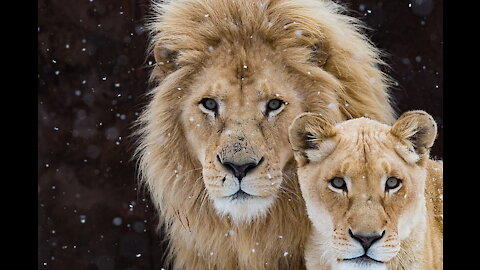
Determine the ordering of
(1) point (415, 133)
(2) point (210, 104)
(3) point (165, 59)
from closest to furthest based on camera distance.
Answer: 1. (1) point (415, 133)
2. (2) point (210, 104)
3. (3) point (165, 59)

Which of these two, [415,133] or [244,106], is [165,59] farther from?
[415,133]

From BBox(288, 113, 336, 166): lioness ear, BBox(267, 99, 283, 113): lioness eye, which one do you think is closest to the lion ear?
BBox(267, 99, 283, 113): lioness eye

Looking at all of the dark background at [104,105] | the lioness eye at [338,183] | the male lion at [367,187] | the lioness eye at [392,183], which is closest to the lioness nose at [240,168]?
the male lion at [367,187]

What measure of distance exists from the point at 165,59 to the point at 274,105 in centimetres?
48

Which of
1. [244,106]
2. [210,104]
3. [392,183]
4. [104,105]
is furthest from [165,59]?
[392,183]

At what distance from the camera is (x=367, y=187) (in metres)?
2.57

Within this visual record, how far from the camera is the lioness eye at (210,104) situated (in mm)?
3119

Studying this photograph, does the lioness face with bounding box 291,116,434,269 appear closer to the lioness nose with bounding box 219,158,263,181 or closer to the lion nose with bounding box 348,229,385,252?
the lion nose with bounding box 348,229,385,252

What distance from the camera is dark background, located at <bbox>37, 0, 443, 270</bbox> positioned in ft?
11.6

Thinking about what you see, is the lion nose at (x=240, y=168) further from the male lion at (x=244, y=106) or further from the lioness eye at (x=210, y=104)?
the lioness eye at (x=210, y=104)

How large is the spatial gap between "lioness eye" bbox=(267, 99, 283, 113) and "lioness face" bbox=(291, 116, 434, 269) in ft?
1.14
